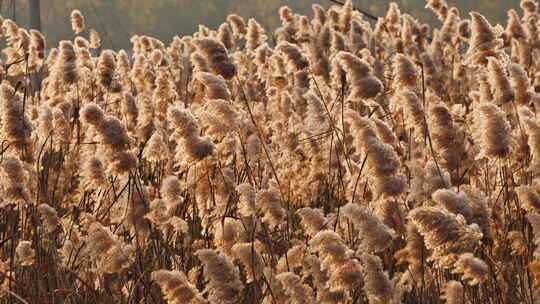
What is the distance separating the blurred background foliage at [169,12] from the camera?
29.7 ft

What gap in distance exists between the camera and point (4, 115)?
249cm

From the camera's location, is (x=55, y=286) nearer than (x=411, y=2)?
Yes

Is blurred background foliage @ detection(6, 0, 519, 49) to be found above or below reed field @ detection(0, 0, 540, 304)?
above

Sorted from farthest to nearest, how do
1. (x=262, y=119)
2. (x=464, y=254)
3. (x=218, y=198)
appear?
(x=262, y=119) < (x=218, y=198) < (x=464, y=254)

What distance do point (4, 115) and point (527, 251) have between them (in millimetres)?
1558

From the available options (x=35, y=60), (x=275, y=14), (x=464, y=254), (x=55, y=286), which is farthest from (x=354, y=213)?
(x=275, y=14)

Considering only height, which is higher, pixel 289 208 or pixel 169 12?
pixel 169 12

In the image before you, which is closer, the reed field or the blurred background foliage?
the reed field

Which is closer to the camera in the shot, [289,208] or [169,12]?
[289,208]

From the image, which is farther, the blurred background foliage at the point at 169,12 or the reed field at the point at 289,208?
the blurred background foliage at the point at 169,12

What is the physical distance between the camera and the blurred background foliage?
29.7 ft

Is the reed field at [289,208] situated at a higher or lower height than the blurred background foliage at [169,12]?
lower

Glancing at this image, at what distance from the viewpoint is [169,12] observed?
9.07 m

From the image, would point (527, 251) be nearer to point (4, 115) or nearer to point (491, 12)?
point (4, 115)
